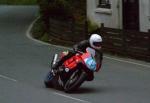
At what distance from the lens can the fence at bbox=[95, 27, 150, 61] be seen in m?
20.4

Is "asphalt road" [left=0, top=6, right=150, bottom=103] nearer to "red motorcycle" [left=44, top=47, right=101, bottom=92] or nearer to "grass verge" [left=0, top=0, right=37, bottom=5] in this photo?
"red motorcycle" [left=44, top=47, right=101, bottom=92]

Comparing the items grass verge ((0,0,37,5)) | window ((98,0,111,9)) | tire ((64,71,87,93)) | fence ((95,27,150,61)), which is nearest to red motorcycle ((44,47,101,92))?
tire ((64,71,87,93))

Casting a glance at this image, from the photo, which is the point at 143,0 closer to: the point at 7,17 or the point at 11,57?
the point at 11,57

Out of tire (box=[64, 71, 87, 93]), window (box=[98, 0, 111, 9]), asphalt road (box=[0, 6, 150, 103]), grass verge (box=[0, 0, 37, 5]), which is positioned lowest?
grass verge (box=[0, 0, 37, 5])

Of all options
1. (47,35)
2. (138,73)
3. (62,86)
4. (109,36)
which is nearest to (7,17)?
(47,35)

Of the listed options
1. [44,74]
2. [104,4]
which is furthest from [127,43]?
[104,4]

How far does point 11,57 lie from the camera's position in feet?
70.3

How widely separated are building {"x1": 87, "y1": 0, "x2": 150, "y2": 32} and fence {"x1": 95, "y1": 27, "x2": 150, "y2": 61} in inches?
91.3

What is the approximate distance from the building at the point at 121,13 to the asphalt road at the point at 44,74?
11.0 ft

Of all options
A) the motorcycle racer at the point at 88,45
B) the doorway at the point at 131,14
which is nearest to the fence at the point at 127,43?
the doorway at the point at 131,14

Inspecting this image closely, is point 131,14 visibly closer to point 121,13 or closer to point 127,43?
point 121,13

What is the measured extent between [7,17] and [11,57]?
65.9ft

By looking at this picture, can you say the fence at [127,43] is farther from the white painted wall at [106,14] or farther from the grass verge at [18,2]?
the grass verge at [18,2]

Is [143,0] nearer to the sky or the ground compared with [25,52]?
nearer to the sky
